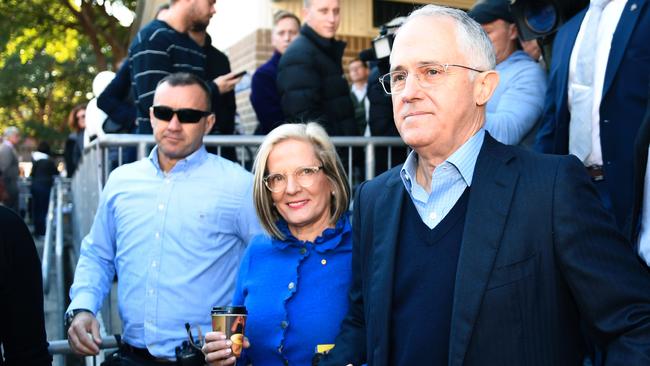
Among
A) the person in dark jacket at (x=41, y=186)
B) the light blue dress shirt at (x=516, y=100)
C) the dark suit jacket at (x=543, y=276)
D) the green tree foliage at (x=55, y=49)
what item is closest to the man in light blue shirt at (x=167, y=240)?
the light blue dress shirt at (x=516, y=100)

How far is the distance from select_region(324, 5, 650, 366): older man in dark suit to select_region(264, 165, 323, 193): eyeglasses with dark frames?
701mm

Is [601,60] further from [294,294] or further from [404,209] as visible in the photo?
[294,294]

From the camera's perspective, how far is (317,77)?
4945 millimetres

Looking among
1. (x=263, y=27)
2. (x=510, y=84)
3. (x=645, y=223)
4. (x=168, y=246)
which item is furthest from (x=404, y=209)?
(x=263, y=27)

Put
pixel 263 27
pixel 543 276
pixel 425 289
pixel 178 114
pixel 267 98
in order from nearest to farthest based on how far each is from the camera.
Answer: pixel 543 276
pixel 425 289
pixel 178 114
pixel 267 98
pixel 263 27

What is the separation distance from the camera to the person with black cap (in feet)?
12.4

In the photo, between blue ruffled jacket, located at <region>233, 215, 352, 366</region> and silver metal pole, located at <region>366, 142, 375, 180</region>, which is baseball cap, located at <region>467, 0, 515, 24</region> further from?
blue ruffled jacket, located at <region>233, 215, 352, 366</region>

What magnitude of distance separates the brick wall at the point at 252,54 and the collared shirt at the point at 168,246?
17.1 feet

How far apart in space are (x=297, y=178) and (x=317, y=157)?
127mm

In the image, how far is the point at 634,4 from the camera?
307 centimetres

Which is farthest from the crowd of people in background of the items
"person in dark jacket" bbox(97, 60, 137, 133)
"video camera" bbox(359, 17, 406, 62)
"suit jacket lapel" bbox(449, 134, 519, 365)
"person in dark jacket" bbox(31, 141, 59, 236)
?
"person in dark jacket" bbox(31, 141, 59, 236)

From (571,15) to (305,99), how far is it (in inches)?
67.1

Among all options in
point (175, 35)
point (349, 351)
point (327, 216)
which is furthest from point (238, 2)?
point (349, 351)

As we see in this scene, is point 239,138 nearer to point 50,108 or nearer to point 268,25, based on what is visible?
point 268,25
